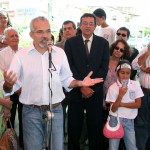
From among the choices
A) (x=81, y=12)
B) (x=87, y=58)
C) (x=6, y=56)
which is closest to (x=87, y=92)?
(x=87, y=58)

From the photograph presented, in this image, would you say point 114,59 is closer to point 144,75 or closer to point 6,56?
point 144,75

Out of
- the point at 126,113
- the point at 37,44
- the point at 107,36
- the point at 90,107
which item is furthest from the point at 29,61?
the point at 107,36

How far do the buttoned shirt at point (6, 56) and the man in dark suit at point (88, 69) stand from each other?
77cm

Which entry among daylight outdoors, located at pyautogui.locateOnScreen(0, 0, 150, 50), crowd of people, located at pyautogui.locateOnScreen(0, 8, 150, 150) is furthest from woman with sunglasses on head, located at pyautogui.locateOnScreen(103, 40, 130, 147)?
daylight outdoors, located at pyautogui.locateOnScreen(0, 0, 150, 50)

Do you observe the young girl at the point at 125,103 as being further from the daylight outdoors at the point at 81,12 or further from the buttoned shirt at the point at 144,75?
the daylight outdoors at the point at 81,12

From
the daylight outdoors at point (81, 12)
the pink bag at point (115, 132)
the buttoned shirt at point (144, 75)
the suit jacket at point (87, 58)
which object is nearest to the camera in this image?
the pink bag at point (115, 132)

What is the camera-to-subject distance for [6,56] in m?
3.16

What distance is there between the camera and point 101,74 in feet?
9.25

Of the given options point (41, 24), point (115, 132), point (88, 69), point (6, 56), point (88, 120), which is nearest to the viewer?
point (41, 24)

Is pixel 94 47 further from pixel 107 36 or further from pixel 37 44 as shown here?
pixel 107 36

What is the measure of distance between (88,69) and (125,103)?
21.2 inches

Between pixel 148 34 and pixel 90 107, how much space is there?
2469 mm

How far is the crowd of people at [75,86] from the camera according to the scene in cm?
205

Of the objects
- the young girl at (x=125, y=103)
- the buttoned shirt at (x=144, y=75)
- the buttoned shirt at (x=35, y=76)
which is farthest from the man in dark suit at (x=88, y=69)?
the buttoned shirt at (x=35, y=76)
